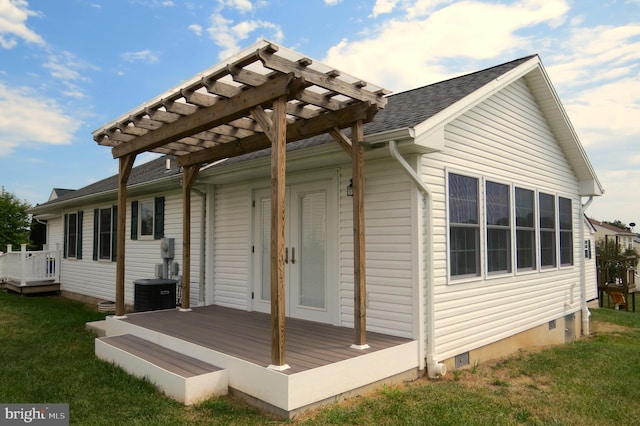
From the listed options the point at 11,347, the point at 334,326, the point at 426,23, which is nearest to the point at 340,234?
the point at 334,326

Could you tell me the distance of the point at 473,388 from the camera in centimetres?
463

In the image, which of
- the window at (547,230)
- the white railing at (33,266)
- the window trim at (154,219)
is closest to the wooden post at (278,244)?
the window at (547,230)

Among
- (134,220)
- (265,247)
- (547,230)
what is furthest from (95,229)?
(547,230)

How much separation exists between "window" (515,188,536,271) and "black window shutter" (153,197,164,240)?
22.4 ft

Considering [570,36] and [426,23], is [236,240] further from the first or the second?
[570,36]

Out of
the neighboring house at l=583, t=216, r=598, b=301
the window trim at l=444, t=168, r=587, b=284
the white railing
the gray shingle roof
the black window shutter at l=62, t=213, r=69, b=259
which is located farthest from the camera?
the neighboring house at l=583, t=216, r=598, b=301

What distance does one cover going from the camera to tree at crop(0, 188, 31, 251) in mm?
24625

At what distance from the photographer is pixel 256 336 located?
5.24m

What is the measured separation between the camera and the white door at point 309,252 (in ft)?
19.9

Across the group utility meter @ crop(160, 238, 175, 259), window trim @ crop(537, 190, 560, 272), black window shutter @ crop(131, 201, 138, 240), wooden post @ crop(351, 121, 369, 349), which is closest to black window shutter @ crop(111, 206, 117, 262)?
black window shutter @ crop(131, 201, 138, 240)

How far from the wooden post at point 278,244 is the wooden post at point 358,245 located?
0.96 meters

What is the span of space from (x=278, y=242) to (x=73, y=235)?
1136 cm
